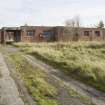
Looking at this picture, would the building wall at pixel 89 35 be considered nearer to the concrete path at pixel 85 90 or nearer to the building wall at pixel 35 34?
the building wall at pixel 35 34

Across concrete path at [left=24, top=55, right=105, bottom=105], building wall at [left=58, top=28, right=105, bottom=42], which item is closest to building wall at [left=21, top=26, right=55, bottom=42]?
building wall at [left=58, top=28, right=105, bottom=42]

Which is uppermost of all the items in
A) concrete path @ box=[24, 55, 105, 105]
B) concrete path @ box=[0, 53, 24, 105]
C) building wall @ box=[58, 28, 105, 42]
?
building wall @ box=[58, 28, 105, 42]

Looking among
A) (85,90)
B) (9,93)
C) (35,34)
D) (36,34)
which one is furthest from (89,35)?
(9,93)

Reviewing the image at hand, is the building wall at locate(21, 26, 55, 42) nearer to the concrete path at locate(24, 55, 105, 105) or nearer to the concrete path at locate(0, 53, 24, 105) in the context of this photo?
the concrete path at locate(24, 55, 105, 105)

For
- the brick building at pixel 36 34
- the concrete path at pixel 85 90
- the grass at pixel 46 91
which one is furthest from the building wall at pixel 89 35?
→ the grass at pixel 46 91

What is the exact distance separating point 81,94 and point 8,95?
2.42 meters

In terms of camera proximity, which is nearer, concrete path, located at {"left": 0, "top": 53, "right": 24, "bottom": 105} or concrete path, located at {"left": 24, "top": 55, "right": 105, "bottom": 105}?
concrete path, located at {"left": 0, "top": 53, "right": 24, "bottom": 105}

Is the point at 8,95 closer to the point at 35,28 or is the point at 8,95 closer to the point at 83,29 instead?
the point at 35,28

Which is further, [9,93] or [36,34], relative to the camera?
[36,34]

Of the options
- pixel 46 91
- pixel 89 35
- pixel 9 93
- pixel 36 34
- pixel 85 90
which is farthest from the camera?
pixel 89 35

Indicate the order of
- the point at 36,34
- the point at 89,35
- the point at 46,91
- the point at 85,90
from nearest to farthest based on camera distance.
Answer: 1. the point at 46,91
2. the point at 85,90
3. the point at 36,34
4. the point at 89,35

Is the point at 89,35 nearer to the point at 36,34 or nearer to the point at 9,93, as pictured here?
the point at 36,34

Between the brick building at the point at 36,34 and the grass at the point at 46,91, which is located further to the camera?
the brick building at the point at 36,34

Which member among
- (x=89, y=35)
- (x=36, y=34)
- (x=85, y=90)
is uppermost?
(x=36, y=34)
